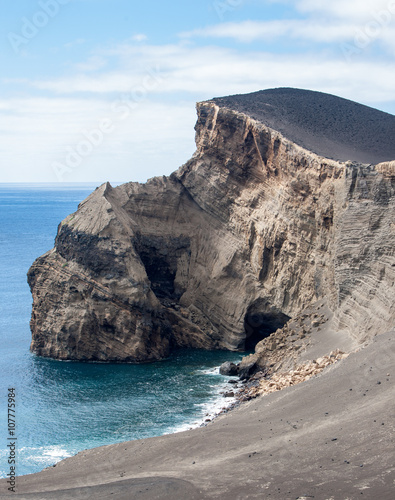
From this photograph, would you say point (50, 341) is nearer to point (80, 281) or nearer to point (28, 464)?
point (80, 281)

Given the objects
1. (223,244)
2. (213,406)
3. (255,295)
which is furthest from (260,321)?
(213,406)

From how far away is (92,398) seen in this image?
40156 mm

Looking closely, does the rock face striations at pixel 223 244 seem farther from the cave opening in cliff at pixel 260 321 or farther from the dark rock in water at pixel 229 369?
the dark rock in water at pixel 229 369

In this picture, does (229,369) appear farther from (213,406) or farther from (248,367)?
(213,406)

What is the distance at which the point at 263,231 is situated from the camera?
159 ft

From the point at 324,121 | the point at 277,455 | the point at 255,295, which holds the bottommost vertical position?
the point at 277,455

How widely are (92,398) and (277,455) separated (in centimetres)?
1839

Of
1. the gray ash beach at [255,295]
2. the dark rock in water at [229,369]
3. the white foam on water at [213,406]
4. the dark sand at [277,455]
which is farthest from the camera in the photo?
the dark rock in water at [229,369]

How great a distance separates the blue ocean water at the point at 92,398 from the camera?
33875 mm

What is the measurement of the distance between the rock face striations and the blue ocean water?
227 cm

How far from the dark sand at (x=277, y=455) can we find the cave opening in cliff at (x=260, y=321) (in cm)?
1590

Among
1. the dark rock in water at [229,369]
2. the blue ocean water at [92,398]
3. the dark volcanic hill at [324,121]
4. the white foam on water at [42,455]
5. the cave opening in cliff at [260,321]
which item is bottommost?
the white foam on water at [42,455]

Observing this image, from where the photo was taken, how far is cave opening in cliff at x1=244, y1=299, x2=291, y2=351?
4881 cm

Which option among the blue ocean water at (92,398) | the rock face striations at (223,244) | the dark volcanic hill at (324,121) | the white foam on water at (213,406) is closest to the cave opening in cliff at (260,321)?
the rock face striations at (223,244)
